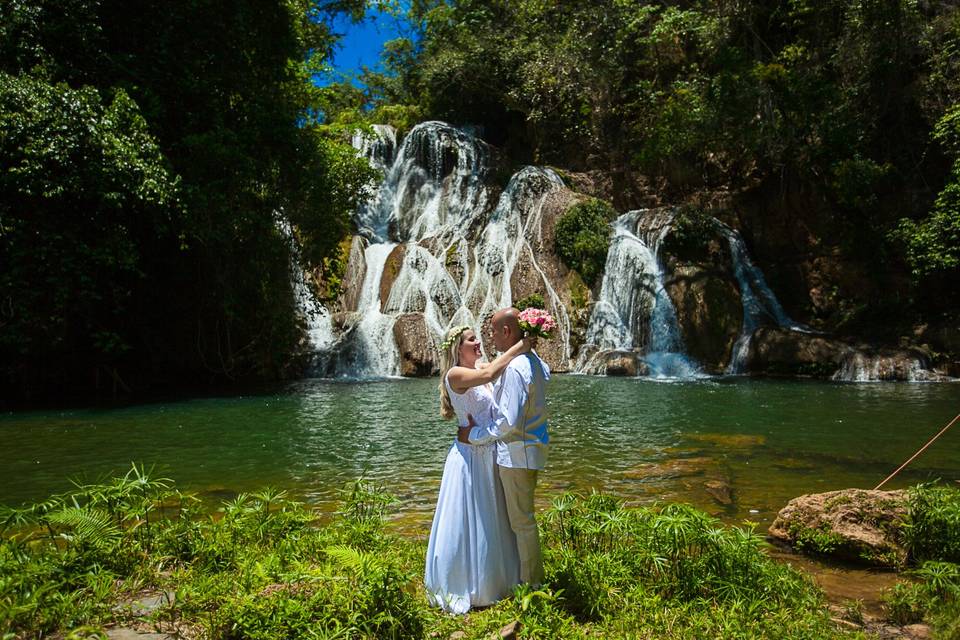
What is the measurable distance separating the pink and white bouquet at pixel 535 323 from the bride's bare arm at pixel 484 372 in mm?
66

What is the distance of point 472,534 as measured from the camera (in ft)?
12.5

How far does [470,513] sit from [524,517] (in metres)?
0.33

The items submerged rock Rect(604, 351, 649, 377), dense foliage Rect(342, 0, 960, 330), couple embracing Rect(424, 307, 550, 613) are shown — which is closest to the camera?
couple embracing Rect(424, 307, 550, 613)

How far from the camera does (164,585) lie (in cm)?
372

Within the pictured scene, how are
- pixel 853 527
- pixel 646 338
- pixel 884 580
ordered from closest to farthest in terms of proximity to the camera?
1. pixel 884 580
2. pixel 853 527
3. pixel 646 338

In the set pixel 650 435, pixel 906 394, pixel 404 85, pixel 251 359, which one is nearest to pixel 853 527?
pixel 650 435

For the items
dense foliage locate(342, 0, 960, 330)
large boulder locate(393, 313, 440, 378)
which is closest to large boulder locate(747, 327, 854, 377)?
dense foliage locate(342, 0, 960, 330)

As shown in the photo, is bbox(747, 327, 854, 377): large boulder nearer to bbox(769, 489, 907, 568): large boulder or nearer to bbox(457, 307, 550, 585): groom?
bbox(769, 489, 907, 568): large boulder

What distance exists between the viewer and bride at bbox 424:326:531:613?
12.3ft

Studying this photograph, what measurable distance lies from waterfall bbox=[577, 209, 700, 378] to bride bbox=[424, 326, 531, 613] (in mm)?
16161

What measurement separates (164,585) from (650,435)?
26.0ft

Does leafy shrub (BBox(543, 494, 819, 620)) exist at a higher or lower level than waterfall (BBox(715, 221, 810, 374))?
lower

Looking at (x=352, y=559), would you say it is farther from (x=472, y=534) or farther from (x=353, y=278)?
(x=353, y=278)

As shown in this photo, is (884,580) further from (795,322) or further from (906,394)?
(795,322)
